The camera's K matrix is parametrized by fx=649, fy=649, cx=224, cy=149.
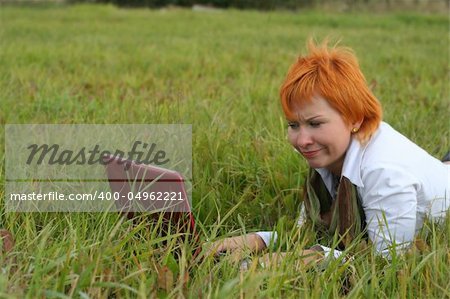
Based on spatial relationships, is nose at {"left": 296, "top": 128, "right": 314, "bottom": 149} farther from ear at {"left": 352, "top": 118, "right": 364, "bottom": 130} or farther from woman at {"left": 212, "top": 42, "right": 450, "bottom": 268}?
ear at {"left": 352, "top": 118, "right": 364, "bottom": 130}

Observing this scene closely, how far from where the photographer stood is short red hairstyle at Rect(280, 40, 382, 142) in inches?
77.3

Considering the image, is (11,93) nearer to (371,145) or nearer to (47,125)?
(47,125)

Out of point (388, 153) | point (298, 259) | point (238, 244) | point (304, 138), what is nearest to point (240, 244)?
point (238, 244)

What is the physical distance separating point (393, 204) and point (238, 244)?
471 millimetres

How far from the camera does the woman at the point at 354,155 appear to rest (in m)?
1.91

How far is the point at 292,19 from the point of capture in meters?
12.5

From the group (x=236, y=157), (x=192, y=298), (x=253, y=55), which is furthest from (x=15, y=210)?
(x=253, y=55)

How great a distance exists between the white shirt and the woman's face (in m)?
0.04

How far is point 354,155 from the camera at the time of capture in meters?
1.99

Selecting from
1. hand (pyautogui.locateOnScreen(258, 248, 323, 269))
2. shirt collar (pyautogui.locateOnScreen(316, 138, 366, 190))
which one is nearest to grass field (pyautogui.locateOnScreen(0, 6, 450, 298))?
hand (pyautogui.locateOnScreen(258, 248, 323, 269))

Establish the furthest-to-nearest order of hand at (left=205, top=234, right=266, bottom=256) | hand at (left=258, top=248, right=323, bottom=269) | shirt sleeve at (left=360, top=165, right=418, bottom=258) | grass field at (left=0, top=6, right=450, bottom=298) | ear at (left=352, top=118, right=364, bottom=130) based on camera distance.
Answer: ear at (left=352, top=118, right=364, bottom=130) < shirt sleeve at (left=360, top=165, right=418, bottom=258) < hand at (left=205, top=234, right=266, bottom=256) < hand at (left=258, top=248, right=323, bottom=269) < grass field at (left=0, top=6, right=450, bottom=298)

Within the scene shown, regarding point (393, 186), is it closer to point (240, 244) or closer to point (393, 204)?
point (393, 204)

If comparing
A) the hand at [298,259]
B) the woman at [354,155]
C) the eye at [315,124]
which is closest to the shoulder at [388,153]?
the woman at [354,155]

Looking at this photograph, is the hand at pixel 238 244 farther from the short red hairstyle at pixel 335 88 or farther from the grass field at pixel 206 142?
the short red hairstyle at pixel 335 88
